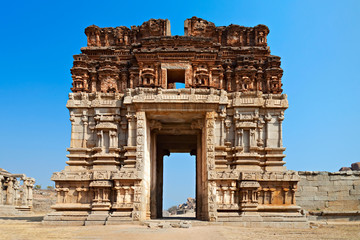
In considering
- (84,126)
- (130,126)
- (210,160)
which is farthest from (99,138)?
(210,160)

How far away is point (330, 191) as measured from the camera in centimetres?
2022

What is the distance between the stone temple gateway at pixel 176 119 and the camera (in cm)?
1520

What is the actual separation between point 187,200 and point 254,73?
109 feet

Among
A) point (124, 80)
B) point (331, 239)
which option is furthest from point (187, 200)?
point (331, 239)

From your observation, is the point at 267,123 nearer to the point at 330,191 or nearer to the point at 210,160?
the point at 210,160

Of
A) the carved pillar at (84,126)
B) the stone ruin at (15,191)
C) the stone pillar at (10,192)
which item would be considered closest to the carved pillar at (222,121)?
the carved pillar at (84,126)

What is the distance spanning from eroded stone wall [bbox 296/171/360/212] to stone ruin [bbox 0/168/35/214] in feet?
72.7

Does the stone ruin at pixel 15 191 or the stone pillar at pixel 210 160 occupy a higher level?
the stone pillar at pixel 210 160

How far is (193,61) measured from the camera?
17.0 meters

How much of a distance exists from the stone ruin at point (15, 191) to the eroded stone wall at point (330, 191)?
72.7 ft

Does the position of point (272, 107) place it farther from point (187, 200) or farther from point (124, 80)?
point (187, 200)

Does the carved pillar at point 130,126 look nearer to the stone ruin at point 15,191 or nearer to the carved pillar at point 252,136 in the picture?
the carved pillar at point 252,136

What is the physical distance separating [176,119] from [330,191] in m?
9.74

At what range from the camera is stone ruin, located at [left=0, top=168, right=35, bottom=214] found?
30828 millimetres
